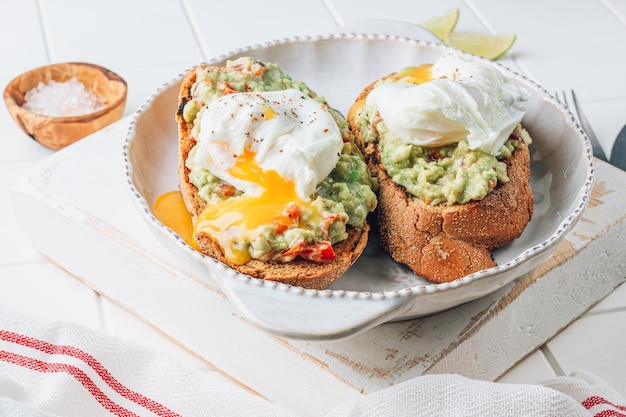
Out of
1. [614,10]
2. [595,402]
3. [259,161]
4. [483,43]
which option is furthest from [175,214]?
[614,10]

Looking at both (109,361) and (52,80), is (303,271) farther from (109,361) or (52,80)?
(52,80)

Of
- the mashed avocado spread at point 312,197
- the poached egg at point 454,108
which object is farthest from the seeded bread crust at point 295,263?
the poached egg at point 454,108

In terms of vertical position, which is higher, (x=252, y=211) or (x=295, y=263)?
(x=252, y=211)

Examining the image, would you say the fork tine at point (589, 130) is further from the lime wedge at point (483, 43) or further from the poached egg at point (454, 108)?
the poached egg at point (454, 108)

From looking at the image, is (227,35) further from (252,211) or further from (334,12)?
(252,211)

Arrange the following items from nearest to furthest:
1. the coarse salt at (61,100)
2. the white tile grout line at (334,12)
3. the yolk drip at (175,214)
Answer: the yolk drip at (175,214), the coarse salt at (61,100), the white tile grout line at (334,12)

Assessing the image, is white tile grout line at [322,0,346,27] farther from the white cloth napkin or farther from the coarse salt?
the white cloth napkin
